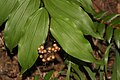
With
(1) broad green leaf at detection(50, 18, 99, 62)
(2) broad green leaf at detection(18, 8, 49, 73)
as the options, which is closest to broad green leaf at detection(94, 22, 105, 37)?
(1) broad green leaf at detection(50, 18, 99, 62)

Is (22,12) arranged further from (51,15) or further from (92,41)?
(92,41)

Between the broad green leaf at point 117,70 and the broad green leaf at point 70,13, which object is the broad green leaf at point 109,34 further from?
the broad green leaf at point 117,70

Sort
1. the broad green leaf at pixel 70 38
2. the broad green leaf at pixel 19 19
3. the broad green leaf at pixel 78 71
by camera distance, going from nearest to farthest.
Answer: the broad green leaf at pixel 70 38 < the broad green leaf at pixel 19 19 < the broad green leaf at pixel 78 71

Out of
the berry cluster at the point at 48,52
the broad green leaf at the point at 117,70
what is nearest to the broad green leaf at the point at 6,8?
the berry cluster at the point at 48,52

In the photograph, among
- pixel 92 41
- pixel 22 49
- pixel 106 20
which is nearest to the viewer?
pixel 22 49

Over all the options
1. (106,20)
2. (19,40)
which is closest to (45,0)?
(19,40)

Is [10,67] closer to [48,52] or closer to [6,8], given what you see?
[48,52]
